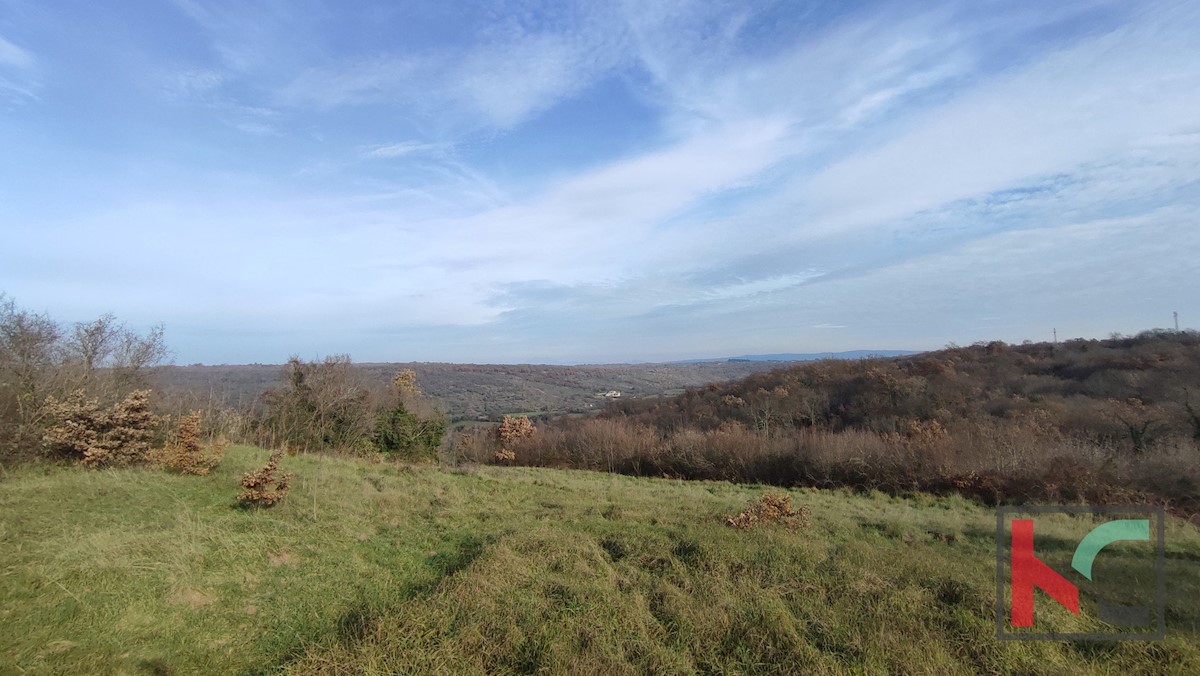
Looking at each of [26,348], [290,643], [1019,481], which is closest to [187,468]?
[26,348]

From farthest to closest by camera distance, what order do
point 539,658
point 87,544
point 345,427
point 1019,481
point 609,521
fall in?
point 345,427 → point 1019,481 → point 609,521 → point 87,544 → point 539,658

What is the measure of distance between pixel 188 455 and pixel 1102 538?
55.9 feet

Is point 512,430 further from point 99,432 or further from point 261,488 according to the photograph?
point 261,488

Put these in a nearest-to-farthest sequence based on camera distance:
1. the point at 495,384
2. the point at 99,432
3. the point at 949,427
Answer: the point at 99,432 → the point at 949,427 → the point at 495,384

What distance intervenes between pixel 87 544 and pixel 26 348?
9588mm

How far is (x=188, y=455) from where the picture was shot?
11.3 m

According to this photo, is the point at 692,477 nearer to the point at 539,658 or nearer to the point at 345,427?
the point at 345,427

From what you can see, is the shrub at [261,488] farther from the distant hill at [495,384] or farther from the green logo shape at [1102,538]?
the distant hill at [495,384]

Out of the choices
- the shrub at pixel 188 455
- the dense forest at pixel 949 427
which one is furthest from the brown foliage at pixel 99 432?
the dense forest at pixel 949 427

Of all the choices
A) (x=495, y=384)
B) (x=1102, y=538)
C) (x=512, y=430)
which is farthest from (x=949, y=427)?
(x=495, y=384)

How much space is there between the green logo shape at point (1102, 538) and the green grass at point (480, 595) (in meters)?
0.60

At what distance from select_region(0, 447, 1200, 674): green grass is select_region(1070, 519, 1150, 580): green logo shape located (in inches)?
23.5

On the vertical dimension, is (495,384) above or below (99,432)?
below

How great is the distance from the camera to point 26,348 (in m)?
12.5
